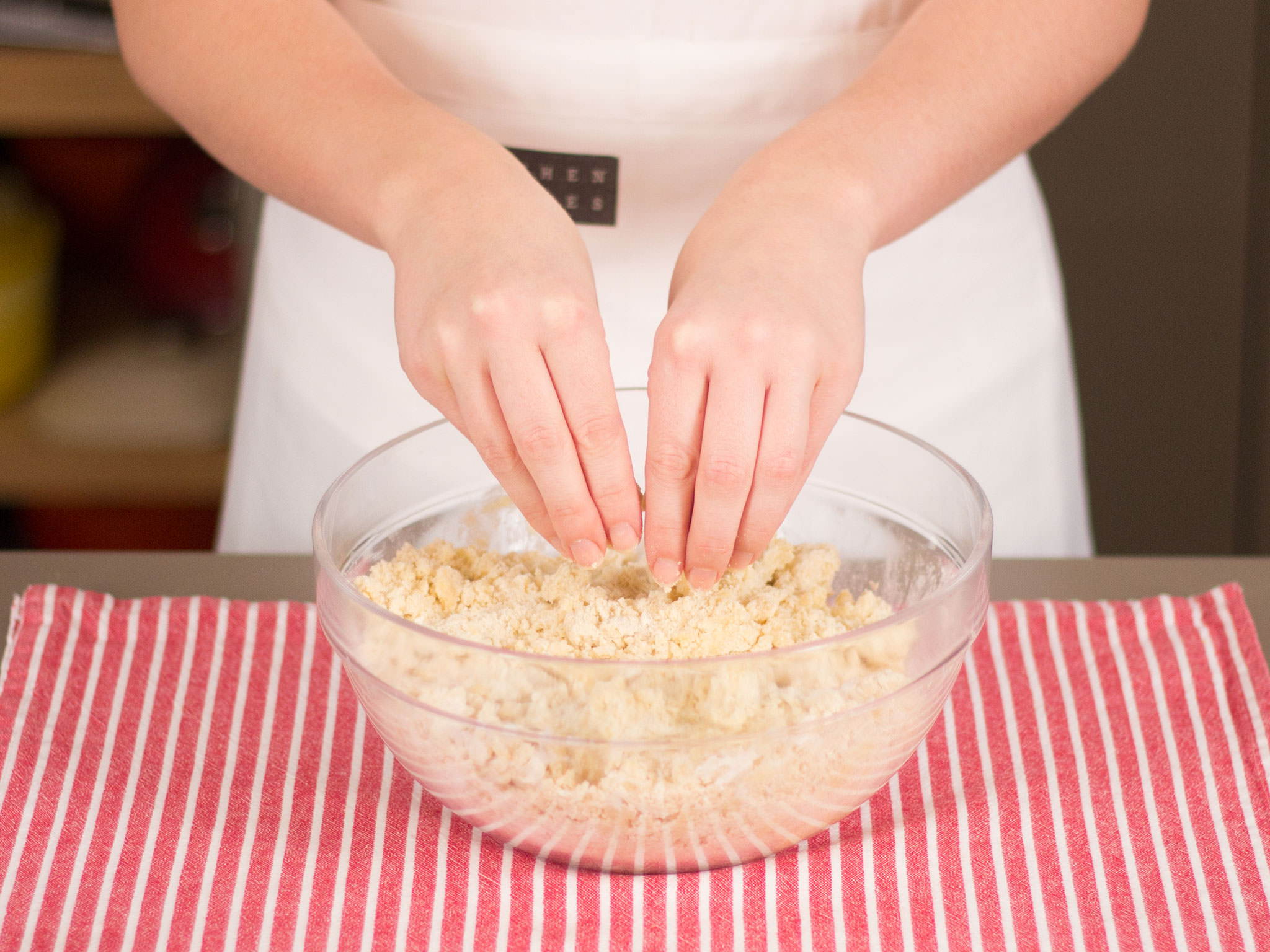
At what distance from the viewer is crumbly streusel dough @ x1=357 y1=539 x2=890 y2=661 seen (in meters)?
0.55

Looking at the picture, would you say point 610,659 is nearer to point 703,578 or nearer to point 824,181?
point 703,578

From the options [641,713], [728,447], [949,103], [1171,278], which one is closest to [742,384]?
[728,447]

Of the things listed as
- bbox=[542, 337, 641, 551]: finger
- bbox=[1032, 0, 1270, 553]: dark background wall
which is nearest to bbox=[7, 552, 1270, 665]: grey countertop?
bbox=[542, 337, 641, 551]: finger

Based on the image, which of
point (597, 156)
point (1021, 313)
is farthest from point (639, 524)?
point (1021, 313)

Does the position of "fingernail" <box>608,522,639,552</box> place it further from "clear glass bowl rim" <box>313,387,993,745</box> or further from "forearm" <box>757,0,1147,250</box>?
"forearm" <box>757,0,1147,250</box>

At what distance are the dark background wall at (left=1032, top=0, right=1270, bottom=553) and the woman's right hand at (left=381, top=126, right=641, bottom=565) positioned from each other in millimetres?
1422

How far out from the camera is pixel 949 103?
0.74 m

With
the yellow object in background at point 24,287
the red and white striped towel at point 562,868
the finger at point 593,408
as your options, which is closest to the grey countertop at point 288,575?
the red and white striped towel at point 562,868

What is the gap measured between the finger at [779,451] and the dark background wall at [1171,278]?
4.71ft

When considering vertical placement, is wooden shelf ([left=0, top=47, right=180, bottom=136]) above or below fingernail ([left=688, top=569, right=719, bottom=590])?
above

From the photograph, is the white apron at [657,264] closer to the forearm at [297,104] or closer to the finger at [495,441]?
the forearm at [297,104]

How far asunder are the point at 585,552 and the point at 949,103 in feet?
1.21

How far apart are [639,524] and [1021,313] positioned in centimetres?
60

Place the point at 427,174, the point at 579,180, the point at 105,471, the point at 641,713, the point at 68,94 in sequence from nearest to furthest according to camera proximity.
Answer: the point at 641,713
the point at 427,174
the point at 579,180
the point at 68,94
the point at 105,471
